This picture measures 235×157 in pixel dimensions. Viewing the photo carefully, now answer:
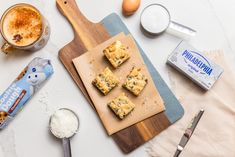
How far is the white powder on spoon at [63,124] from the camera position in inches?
58.0

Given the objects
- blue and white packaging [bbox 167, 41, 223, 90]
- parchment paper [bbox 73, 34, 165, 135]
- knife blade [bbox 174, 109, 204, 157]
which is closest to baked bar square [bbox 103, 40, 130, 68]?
parchment paper [bbox 73, 34, 165, 135]

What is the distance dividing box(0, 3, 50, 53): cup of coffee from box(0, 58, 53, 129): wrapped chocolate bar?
0.07 metres

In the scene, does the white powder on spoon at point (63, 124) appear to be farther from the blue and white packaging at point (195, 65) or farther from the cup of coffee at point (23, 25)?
the blue and white packaging at point (195, 65)

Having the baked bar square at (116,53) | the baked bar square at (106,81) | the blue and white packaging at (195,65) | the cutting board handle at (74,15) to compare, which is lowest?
the blue and white packaging at (195,65)

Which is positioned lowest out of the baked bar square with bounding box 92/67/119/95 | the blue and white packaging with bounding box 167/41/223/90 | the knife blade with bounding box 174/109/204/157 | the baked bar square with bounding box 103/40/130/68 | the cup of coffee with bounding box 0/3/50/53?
the knife blade with bounding box 174/109/204/157

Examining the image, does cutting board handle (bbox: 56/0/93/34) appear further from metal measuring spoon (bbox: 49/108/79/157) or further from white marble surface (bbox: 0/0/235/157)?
metal measuring spoon (bbox: 49/108/79/157)

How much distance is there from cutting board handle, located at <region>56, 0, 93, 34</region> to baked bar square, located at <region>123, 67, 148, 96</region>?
0.74 ft

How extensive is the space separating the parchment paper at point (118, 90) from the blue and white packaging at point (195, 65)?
108mm

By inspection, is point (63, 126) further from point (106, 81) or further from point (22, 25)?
point (22, 25)

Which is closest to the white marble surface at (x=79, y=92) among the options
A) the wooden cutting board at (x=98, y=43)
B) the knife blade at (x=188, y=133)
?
the wooden cutting board at (x=98, y=43)

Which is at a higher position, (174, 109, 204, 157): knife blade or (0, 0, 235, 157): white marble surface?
(0, 0, 235, 157): white marble surface

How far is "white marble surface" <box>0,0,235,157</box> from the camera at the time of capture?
1.51m

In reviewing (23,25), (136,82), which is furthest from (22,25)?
(136,82)

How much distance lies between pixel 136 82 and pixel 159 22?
0.21 metres
